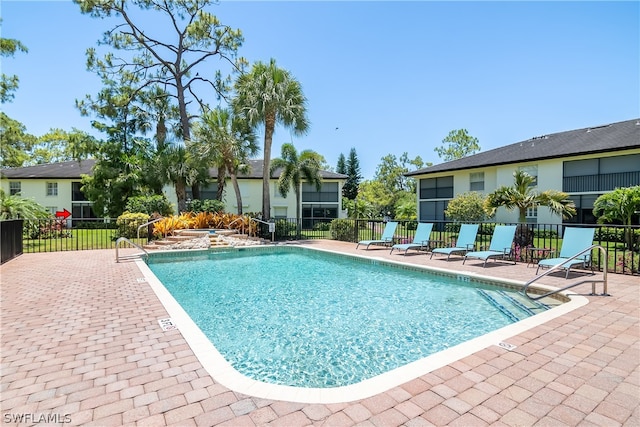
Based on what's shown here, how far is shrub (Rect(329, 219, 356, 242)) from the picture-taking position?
17.0m

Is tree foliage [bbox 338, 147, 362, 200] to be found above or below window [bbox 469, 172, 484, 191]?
above

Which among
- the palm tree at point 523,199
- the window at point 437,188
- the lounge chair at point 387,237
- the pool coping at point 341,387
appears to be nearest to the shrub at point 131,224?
the lounge chair at point 387,237

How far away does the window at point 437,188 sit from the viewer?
27.6 metres

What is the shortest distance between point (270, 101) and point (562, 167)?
19.0 m

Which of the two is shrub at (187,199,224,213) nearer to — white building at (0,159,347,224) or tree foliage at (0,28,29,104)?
white building at (0,159,347,224)

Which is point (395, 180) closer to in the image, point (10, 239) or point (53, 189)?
point (53, 189)

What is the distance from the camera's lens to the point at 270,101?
16906mm

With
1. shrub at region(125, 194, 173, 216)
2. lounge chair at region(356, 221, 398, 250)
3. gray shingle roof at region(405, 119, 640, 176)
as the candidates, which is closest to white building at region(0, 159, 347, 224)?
shrub at region(125, 194, 173, 216)

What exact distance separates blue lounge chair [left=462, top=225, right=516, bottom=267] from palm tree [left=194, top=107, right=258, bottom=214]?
1361 cm

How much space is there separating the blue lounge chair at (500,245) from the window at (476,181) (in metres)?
17.1

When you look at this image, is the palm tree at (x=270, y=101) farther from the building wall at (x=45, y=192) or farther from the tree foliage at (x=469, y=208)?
the building wall at (x=45, y=192)

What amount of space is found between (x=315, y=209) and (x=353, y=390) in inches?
1154

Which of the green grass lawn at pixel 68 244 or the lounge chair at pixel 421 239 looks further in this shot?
the green grass lawn at pixel 68 244

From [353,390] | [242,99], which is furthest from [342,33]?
[353,390]
